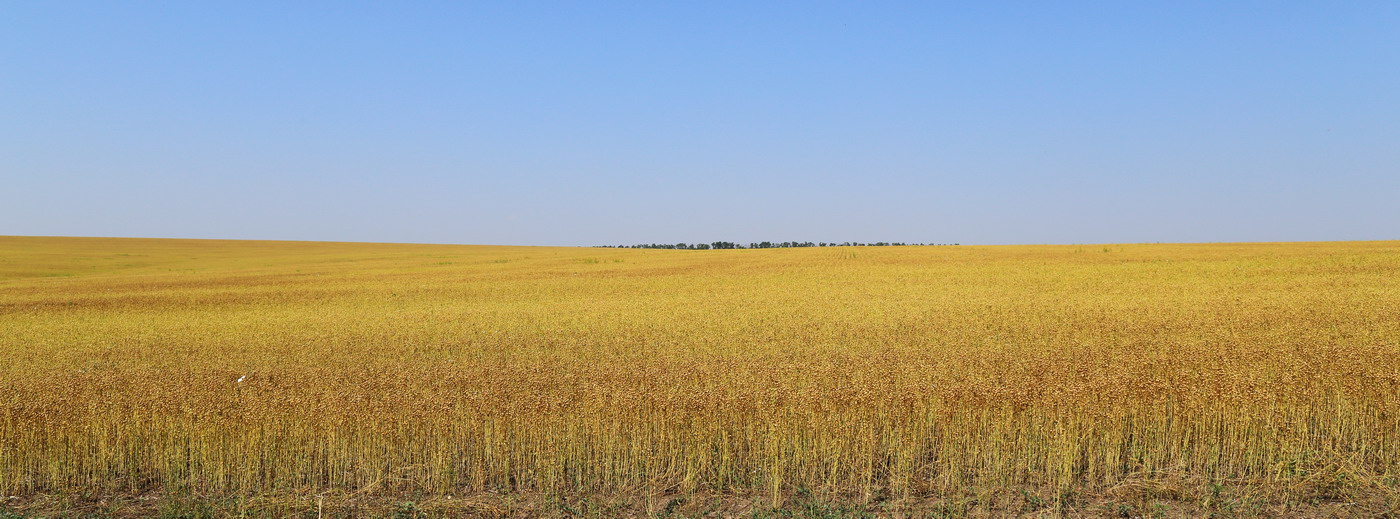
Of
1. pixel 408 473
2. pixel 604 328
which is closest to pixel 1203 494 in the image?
pixel 408 473

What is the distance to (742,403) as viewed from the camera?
7629 mm

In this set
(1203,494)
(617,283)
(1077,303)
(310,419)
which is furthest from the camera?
(617,283)

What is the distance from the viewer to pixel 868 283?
24188mm

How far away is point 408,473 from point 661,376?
3273 mm

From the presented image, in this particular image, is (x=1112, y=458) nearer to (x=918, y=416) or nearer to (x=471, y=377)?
(x=918, y=416)

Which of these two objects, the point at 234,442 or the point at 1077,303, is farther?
the point at 1077,303

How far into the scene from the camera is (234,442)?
7.04m

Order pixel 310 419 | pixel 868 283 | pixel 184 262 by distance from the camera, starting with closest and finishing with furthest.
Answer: pixel 310 419 < pixel 868 283 < pixel 184 262

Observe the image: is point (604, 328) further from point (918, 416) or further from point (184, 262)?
point (184, 262)

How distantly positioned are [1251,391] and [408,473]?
23.9ft

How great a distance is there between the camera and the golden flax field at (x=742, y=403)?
6.59m

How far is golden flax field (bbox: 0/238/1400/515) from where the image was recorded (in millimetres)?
6586

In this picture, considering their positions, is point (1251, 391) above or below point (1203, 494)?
above

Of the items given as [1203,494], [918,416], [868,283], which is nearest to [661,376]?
[918,416]
